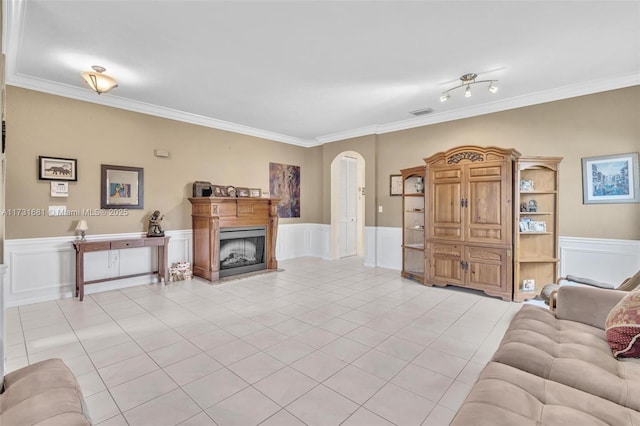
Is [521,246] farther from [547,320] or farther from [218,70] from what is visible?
[218,70]

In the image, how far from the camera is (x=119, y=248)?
4.53 meters

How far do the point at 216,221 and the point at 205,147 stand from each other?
158 cm

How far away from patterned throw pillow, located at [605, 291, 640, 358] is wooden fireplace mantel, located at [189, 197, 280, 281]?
5006 mm

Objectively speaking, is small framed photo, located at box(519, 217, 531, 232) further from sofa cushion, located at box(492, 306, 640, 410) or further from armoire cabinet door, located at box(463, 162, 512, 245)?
sofa cushion, located at box(492, 306, 640, 410)

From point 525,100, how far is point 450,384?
4455 mm

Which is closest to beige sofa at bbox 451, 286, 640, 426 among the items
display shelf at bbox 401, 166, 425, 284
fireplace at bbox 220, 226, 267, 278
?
display shelf at bbox 401, 166, 425, 284

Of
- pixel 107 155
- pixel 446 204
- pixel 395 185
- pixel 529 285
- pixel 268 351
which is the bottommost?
pixel 268 351

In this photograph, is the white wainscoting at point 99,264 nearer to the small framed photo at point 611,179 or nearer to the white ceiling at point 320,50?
the small framed photo at point 611,179

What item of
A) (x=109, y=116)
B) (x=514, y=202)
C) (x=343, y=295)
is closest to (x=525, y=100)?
(x=514, y=202)

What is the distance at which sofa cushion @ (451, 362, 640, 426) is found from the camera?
1.22 meters

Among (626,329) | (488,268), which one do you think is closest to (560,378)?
(626,329)

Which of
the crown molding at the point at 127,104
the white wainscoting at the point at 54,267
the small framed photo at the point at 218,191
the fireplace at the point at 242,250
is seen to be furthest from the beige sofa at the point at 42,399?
the small framed photo at the point at 218,191

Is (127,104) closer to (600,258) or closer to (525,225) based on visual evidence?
(525,225)

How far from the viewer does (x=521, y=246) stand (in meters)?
4.66
